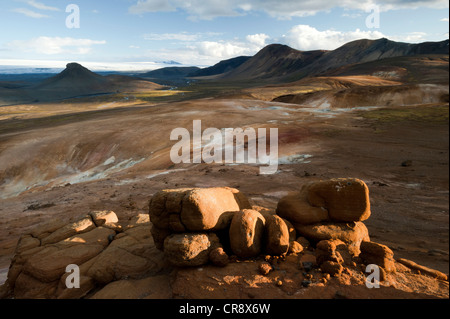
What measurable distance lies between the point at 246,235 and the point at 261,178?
930 centimetres

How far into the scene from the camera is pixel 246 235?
5.71 meters

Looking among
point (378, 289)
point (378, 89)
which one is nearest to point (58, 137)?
point (378, 289)

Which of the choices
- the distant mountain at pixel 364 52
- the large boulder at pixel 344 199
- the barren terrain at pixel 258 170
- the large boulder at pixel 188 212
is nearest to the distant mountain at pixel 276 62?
the distant mountain at pixel 364 52

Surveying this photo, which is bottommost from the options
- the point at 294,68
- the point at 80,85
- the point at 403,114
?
the point at 403,114

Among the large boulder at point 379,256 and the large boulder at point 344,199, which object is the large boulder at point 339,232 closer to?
the large boulder at point 344,199

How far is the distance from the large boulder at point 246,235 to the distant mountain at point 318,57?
4112 inches

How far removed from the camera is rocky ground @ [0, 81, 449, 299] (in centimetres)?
510

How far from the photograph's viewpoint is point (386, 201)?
32.7 ft

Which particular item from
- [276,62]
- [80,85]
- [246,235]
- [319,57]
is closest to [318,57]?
[319,57]

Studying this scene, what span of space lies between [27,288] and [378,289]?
735 centimetres

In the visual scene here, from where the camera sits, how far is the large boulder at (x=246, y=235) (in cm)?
573

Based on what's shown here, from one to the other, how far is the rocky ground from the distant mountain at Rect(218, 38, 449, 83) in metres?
87.2

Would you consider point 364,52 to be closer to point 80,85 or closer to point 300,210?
point 300,210
